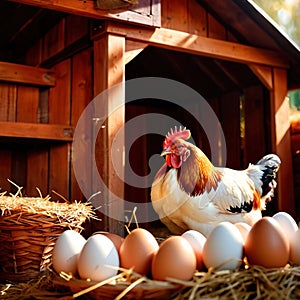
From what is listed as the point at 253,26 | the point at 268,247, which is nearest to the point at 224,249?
the point at 268,247

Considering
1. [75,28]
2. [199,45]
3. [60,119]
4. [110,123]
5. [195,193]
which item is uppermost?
[75,28]

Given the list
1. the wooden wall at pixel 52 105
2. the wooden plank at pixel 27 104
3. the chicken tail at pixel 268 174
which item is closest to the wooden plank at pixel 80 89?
the wooden wall at pixel 52 105

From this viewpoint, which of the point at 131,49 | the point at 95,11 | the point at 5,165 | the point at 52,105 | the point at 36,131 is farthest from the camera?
the point at 5,165

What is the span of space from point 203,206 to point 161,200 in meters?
0.20

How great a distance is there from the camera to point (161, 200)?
2145mm

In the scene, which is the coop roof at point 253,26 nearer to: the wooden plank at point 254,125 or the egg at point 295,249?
the wooden plank at point 254,125

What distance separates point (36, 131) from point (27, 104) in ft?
1.64

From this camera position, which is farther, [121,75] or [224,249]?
[121,75]

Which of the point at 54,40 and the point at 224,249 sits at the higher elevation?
the point at 54,40

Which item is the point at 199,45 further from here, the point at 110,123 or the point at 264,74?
the point at 110,123

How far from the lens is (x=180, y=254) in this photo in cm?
117

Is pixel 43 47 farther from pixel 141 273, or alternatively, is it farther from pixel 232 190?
pixel 141 273

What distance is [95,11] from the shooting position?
87.5 inches

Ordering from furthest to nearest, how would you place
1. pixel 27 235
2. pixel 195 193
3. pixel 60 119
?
1. pixel 60 119
2. pixel 195 193
3. pixel 27 235
